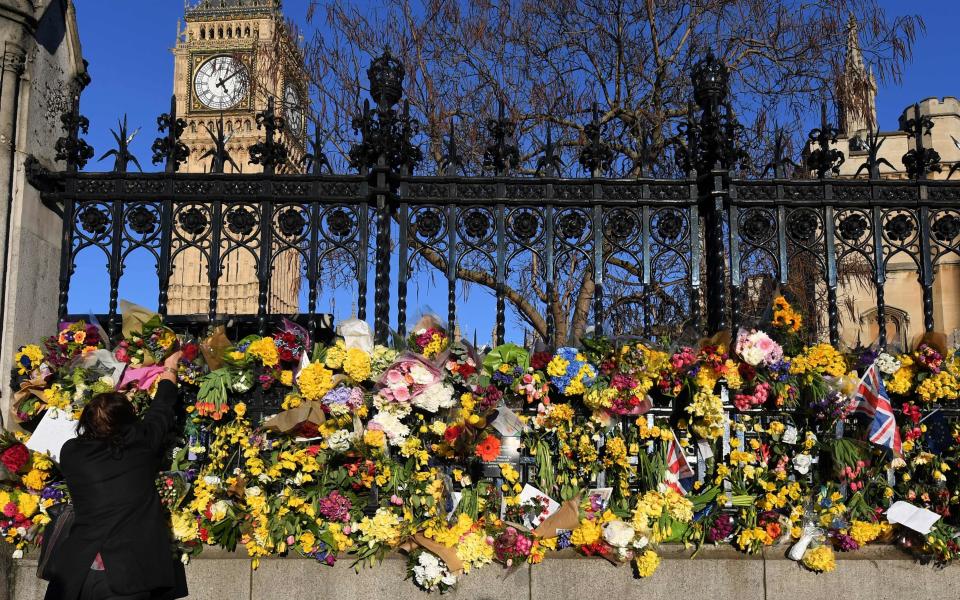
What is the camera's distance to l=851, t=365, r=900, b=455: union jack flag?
18.0 feet

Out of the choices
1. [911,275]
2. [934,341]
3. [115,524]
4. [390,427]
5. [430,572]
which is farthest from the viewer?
[911,275]

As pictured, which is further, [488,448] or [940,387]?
Answer: [940,387]

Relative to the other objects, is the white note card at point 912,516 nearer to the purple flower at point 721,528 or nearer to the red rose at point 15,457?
the purple flower at point 721,528

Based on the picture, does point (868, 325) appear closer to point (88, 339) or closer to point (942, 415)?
point (942, 415)

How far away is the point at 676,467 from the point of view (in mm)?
5508

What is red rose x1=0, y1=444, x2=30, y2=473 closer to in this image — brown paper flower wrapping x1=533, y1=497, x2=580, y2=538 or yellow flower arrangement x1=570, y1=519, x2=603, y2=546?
brown paper flower wrapping x1=533, y1=497, x2=580, y2=538

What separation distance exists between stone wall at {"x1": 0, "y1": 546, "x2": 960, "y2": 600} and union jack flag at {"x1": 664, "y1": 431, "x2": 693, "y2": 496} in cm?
43

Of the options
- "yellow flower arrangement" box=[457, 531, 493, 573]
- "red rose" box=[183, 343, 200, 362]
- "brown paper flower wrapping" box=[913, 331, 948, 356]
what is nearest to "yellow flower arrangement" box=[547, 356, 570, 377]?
"yellow flower arrangement" box=[457, 531, 493, 573]

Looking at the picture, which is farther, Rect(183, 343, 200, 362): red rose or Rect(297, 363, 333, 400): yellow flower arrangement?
Rect(183, 343, 200, 362): red rose

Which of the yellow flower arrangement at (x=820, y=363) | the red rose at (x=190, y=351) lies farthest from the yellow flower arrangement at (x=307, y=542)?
the yellow flower arrangement at (x=820, y=363)

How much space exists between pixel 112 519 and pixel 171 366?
1.56m

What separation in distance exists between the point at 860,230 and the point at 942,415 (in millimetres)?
1537

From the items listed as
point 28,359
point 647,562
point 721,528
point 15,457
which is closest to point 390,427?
point 647,562

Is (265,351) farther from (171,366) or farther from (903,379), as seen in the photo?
(903,379)
